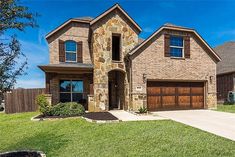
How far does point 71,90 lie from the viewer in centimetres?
2106

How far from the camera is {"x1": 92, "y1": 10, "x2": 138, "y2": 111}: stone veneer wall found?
19688 millimetres

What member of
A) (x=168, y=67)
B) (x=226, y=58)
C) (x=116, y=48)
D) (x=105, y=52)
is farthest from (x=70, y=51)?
(x=226, y=58)

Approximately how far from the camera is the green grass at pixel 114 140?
27.5ft

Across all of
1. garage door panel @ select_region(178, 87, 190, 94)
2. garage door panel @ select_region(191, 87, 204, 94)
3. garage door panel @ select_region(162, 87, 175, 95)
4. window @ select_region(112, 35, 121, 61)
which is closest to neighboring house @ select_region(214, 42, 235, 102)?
garage door panel @ select_region(191, 87, 204, 94)

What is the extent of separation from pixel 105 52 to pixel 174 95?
681 cm

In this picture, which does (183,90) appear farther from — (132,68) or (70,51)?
(70,51)

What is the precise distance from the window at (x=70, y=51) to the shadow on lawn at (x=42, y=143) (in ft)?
35.2

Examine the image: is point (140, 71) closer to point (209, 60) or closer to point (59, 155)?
point (209, 60)

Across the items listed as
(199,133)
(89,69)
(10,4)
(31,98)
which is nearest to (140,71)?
(89,69)

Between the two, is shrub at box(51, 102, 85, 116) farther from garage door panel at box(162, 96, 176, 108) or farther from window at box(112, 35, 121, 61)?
garage door panel at box(162, 96, 176, 108)

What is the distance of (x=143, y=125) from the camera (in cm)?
A: 1246

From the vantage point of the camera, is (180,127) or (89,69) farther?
(89,69)

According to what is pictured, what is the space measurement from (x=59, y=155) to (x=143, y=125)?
5.25 m

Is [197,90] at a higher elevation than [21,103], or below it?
higher
